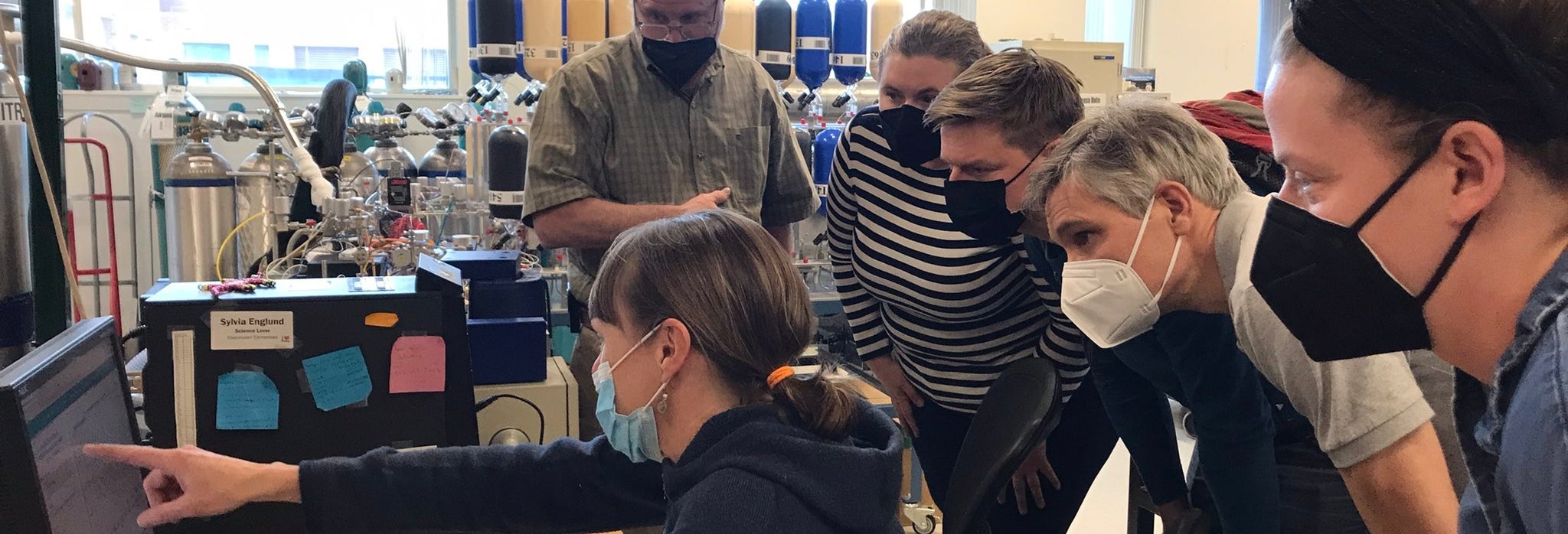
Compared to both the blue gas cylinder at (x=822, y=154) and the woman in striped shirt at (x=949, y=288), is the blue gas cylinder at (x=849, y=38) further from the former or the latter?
the woman in striped shirt at (x=949, y=288)

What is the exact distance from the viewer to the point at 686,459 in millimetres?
1113

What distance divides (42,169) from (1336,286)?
1410mm

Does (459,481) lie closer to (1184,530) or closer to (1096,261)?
(1096,261)

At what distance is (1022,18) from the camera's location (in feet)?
17.4

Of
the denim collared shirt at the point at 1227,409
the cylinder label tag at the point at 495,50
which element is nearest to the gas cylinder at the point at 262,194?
the cylinder label tag at the point at 495,50

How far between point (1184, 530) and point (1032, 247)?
0.45 meters

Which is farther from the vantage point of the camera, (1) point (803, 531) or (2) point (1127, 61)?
(2) point (1127, 61)

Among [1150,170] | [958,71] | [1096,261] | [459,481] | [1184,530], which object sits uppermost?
[958,71]

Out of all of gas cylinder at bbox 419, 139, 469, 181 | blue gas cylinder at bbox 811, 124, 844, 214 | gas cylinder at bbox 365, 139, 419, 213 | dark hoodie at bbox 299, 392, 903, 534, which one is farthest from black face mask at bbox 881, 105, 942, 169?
gas cylinder at bbox 419, 139, 469, 181

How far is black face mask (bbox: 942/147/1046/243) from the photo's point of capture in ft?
5.34

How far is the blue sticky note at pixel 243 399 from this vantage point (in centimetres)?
141

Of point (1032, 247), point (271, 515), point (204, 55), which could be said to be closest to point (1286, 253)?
point (1032, 247)

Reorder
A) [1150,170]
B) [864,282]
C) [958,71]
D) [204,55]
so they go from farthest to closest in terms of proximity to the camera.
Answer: [204,55]
[864,282]
[958,71]
[1150,170]

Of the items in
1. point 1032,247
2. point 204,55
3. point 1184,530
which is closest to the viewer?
point 1184,530
